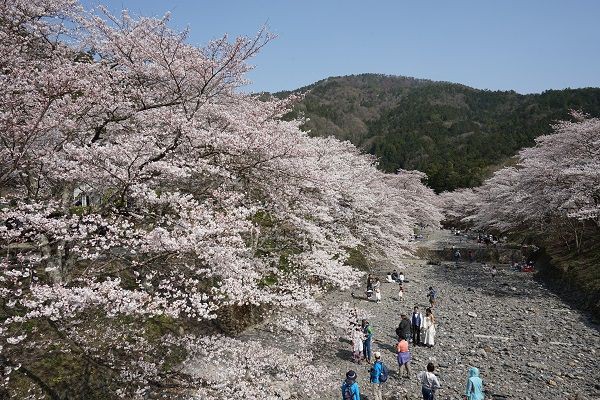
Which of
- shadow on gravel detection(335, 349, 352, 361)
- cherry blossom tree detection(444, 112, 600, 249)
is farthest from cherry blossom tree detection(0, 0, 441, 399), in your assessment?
cherry blossom tree detection(444, 112, 600, 249)

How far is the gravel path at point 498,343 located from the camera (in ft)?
33.2

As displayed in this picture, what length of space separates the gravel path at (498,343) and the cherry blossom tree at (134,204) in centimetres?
351

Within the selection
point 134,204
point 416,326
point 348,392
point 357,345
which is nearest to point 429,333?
point 416,326

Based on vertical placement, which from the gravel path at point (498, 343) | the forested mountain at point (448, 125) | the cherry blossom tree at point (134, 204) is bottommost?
the gravel path at point (498, 343)

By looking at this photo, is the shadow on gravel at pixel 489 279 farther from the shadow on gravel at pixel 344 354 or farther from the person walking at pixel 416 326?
the shadow on gravel at pixel 344 354

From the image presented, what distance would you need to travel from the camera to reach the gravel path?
33.2 feet

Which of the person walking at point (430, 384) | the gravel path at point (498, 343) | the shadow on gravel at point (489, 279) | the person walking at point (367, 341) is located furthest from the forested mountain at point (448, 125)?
the person walking at point (430, 384)

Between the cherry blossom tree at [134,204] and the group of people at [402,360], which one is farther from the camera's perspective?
the group of people at [402,360]

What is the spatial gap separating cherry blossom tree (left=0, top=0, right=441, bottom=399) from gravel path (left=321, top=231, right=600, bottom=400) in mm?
3511

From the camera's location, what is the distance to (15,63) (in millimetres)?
6777

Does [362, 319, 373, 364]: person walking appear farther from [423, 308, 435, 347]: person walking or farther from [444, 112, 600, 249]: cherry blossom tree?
[444, 112, 600, 249]: cherry blossom tree

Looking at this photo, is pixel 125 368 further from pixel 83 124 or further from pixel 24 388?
pixel 83 124

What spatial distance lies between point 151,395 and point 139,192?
4.91 meters

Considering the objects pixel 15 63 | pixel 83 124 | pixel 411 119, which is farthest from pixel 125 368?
pixel 411 119
